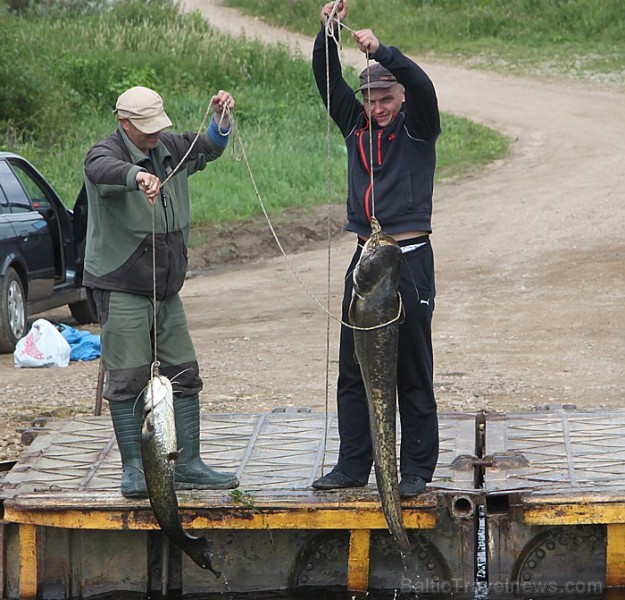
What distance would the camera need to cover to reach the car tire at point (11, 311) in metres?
11.2

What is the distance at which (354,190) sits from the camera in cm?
596

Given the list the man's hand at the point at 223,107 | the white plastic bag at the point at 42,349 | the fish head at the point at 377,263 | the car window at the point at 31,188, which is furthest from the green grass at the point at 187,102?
the fish head at the point at 377,263

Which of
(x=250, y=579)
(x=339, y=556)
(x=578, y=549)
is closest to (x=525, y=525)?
(x=578, y=549)

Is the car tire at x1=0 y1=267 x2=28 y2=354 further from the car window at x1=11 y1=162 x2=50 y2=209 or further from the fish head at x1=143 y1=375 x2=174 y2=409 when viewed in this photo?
the fish head at x1=143 y1=375 x2=174 y2=409

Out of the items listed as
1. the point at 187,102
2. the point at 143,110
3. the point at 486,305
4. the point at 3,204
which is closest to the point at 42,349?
the point at 3,204

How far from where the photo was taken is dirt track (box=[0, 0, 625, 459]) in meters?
9.80

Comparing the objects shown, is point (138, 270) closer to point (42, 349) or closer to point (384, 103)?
point (384, 103)

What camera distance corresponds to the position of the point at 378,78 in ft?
19.3

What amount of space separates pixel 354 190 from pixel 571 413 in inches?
88.5

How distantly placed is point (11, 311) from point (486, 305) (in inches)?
174

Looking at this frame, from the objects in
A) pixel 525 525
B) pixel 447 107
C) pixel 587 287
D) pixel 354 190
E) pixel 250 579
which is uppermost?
pixel 354 190

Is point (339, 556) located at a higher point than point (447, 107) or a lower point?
higher

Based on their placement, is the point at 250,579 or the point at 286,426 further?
the point at 286,426

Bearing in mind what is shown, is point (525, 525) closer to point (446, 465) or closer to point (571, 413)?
point (446, 465)
